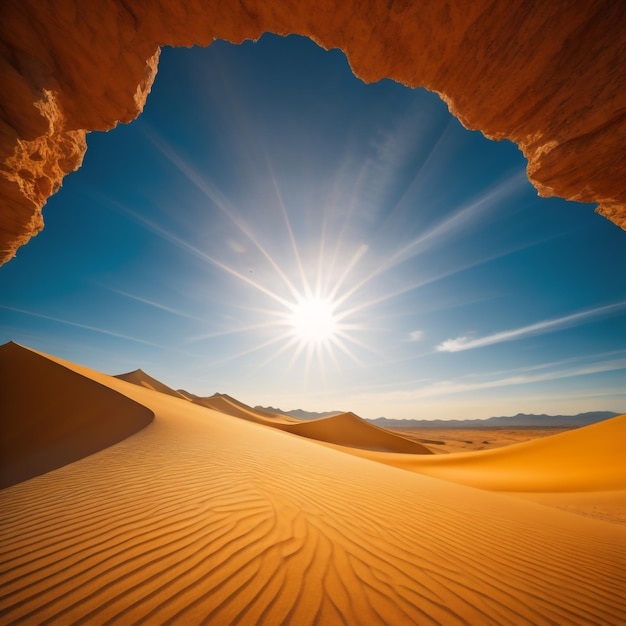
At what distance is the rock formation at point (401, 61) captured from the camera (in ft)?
15.4

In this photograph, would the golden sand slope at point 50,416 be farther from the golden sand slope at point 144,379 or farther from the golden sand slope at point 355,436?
the golden sand slope at point 144,379

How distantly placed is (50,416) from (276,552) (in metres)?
10.8

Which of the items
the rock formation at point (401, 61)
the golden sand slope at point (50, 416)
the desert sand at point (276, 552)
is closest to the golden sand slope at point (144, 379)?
the golden sand slope at point (50, 416)

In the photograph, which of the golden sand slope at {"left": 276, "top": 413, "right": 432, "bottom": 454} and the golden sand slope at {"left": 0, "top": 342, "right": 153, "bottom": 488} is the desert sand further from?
the golden sand slope at {"left": 276, "top": 413, "right": 432, "bottom": 454}

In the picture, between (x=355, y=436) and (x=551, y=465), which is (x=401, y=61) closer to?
(x=551, y=465)

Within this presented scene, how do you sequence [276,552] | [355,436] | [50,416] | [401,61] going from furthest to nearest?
[355,436]
[50,416]
[401,61]
[276,552]

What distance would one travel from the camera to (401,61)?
5645 mm

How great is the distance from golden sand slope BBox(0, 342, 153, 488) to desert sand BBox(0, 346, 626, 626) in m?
2.10

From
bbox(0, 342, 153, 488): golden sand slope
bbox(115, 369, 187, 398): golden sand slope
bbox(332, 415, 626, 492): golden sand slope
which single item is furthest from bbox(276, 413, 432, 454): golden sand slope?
bbox(0, 342, 153, 488): golden sand slope

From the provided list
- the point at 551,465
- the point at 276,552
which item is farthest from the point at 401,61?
the point at 551,465

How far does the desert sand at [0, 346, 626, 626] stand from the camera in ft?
6.12

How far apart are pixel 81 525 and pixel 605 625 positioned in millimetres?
5181

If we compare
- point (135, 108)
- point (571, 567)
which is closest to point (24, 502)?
point (571, 567)

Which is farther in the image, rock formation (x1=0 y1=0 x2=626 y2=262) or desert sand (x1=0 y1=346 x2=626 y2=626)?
rock formation (x1=0 y1=0 x2=626 y2=262)
